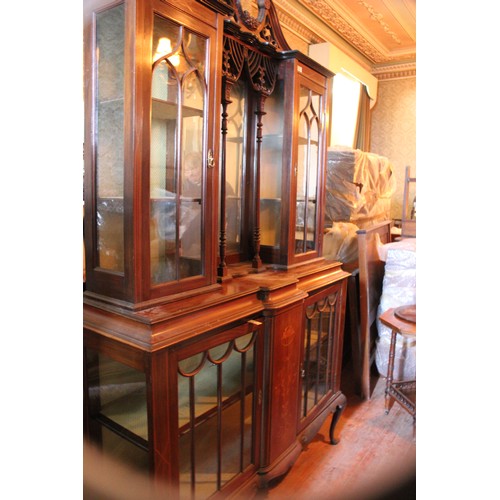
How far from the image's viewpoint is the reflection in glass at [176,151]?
0.53m

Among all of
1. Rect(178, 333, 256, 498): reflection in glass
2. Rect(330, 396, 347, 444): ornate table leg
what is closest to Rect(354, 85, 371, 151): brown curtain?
Rect(178, 333, 256, 498): reflection in glass

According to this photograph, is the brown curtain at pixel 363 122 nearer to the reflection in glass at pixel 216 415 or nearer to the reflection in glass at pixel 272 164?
the reflection in glass at pixel 272 164

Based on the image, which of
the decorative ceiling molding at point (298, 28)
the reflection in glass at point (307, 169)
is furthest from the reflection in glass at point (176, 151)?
the reflection in glass at point (307, 169)

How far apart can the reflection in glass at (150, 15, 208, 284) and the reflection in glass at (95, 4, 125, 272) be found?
0.14 feet

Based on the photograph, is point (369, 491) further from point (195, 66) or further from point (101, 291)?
point (195, 66)

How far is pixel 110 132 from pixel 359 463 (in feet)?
1.89

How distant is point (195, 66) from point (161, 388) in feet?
1.45

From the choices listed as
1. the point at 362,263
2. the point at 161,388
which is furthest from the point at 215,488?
the point at 362,263

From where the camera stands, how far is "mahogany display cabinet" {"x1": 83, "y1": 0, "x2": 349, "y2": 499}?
20.0 inches

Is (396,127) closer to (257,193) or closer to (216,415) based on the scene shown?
(257,193)

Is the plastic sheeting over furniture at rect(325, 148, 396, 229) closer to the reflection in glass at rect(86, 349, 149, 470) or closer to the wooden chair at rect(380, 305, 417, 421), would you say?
the wooden chair at rect(380, 305, 417, 421)
